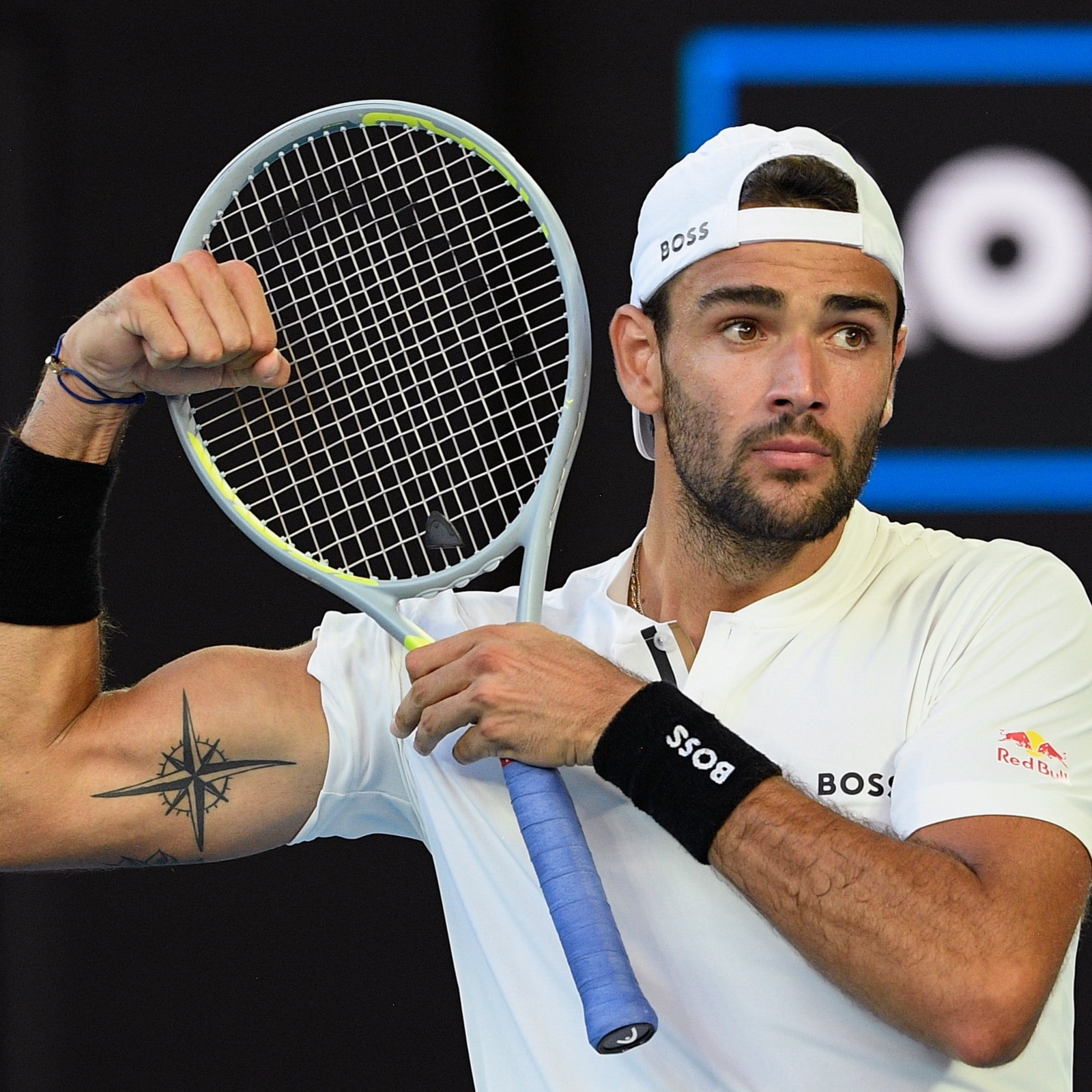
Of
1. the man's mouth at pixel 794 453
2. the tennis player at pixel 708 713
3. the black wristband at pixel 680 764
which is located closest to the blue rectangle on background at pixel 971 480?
the tennis player at pixel 708 713

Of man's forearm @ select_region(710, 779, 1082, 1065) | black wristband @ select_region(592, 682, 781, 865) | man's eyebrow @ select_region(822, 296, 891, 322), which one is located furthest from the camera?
man's eyebrow @ select_region(822, 296, 891, 322)

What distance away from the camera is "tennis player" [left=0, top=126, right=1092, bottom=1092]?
1478 millimetres

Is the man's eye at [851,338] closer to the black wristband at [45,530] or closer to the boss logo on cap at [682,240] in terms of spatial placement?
the boss logo on cap at [682,240]

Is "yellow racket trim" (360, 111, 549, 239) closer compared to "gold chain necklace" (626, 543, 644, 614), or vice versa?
"yellow racket trim" (360, 111, 549, 239)

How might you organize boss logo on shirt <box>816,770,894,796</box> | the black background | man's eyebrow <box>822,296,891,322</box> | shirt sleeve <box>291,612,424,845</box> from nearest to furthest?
boss logo on shirt <box>816,770,894,796</box>
man's eyebrow <box>822,296,891,322</box>
shirt sleeve <box>291,612,424,845</box>
the black background

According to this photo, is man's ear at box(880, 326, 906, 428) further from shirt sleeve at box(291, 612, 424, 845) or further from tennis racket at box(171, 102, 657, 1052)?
shirt sleeve at box(291, 612, 424, 845)

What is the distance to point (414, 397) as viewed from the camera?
8.98 feet

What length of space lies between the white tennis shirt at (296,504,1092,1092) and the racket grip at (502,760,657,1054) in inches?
5.2

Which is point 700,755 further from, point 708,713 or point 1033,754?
point 1033,754

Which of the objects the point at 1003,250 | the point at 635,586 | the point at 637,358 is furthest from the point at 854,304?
the point at 1003,250

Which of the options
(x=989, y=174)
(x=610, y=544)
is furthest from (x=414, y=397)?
(x=989, y=174)

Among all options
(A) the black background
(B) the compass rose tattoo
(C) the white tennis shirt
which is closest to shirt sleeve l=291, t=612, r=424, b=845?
(C) the white tennis shirt

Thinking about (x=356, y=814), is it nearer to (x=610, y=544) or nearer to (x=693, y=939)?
(x=693, y=939)

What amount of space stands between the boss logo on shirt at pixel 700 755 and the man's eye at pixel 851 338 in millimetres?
492
